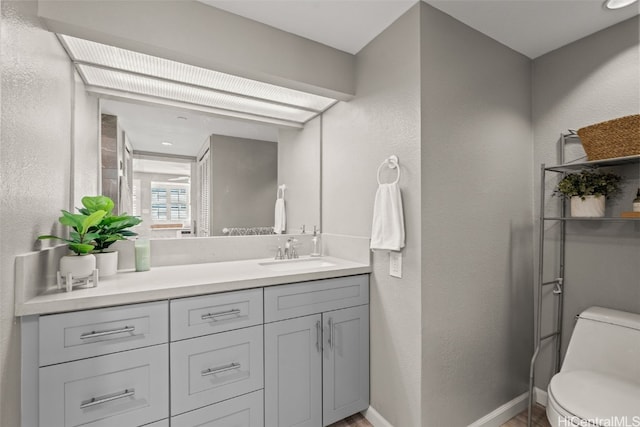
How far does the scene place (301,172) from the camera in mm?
2338

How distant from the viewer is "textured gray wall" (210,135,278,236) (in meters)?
2.01

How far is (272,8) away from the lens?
157 centimetres

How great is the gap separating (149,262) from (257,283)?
2.38 feet

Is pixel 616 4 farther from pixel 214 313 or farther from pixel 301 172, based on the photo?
pixel 214 313

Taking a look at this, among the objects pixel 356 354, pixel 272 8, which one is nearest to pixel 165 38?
pixel 272 8

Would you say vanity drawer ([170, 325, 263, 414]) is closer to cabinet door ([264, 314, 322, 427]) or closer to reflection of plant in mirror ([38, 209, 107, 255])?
cabinet door ([264, 314, 322, 427])

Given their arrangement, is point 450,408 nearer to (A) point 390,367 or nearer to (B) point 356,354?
(A) point 390,367

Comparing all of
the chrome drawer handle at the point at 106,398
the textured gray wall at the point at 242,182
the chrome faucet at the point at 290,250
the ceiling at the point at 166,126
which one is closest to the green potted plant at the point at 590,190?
the chrome faucet at the point at 290,250

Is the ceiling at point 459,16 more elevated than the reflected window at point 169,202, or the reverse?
the ceiling at point 459,16

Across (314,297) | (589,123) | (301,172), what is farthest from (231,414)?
(589,123)

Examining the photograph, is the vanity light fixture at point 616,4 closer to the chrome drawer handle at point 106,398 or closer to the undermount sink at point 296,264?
the undermount sink at point 296,264

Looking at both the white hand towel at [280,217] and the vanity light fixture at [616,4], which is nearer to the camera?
the vanity light fixture at [616,4]

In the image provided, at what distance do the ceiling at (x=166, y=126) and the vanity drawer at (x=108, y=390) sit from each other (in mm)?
1201

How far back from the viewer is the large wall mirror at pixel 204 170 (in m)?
1.77
